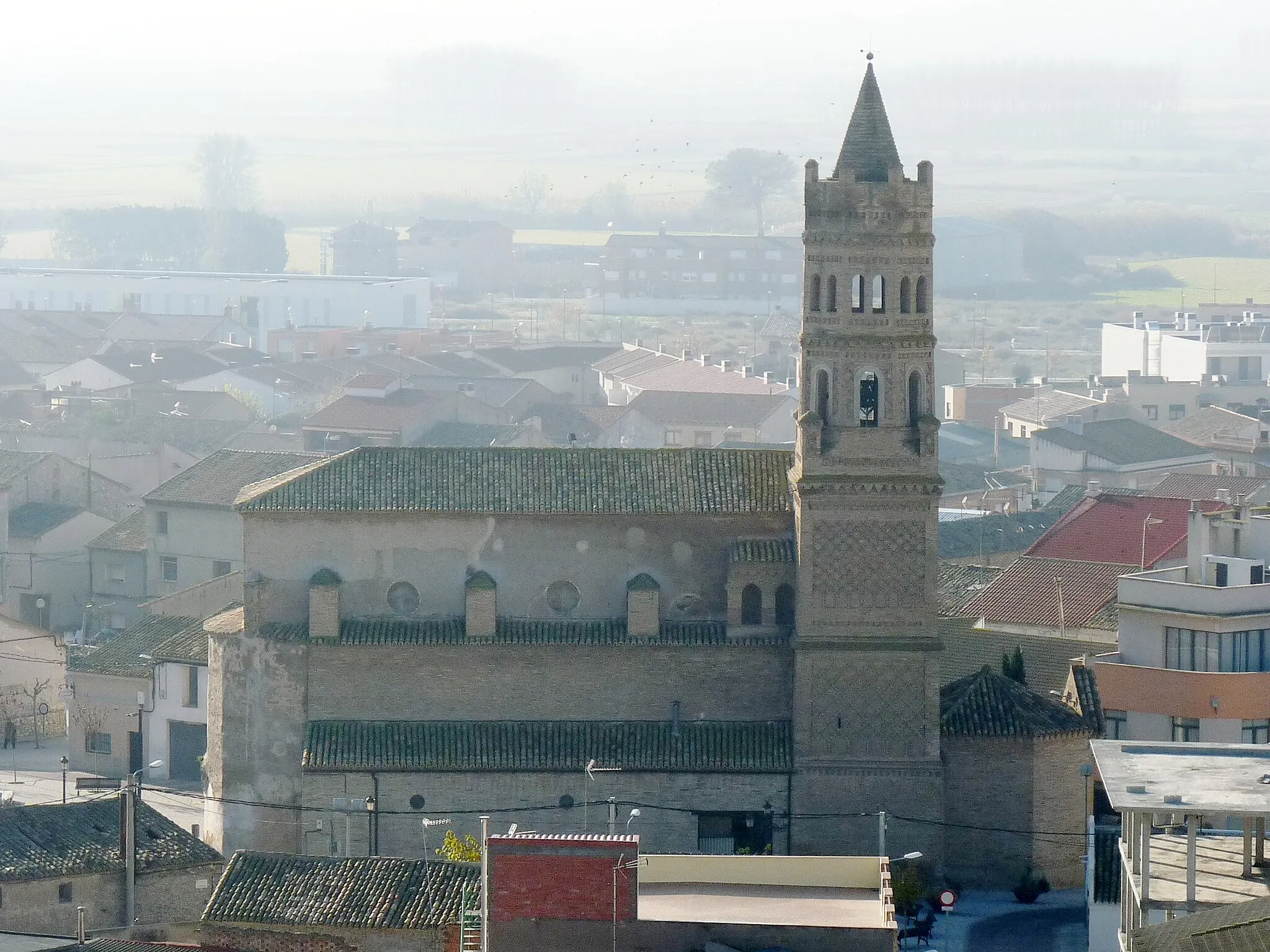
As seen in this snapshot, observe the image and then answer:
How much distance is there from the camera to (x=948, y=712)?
1842 inches

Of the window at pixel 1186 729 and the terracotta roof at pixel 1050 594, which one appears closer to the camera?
the window at pixel 1186 729

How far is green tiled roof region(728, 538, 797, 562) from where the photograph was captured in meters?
46.5

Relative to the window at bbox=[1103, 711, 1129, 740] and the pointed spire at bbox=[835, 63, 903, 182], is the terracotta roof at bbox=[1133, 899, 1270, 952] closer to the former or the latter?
the window at bbox=[1103, 711, 1129, 740]

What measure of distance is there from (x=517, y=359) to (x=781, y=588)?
223ft

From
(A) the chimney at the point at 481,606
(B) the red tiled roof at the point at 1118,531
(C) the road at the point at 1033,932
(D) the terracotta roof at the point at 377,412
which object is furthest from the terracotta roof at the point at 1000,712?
(D) the terracotta roof at the point at 377,412

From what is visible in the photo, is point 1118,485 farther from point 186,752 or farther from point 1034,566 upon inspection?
point 186,752

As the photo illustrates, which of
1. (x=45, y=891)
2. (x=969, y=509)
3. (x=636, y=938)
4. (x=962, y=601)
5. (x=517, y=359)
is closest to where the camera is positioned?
(x=636, y=938)

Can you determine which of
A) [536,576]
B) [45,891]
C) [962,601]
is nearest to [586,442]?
[962,601]

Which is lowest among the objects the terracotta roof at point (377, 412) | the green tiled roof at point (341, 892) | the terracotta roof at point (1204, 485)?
the green tiled roof at point (341, 892)

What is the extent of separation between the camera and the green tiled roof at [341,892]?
39.8 m

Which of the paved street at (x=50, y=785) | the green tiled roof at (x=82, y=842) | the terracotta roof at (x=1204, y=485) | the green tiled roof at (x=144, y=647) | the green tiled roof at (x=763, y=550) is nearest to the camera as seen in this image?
the green tiled roof at (x=82, y=842)

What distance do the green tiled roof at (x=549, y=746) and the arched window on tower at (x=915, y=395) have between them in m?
5.82

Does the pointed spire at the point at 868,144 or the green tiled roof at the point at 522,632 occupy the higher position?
the pointed spire at the point at 868,144

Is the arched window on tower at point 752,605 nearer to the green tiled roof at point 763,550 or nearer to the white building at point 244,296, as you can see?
the green tiled roof at point 763,550
